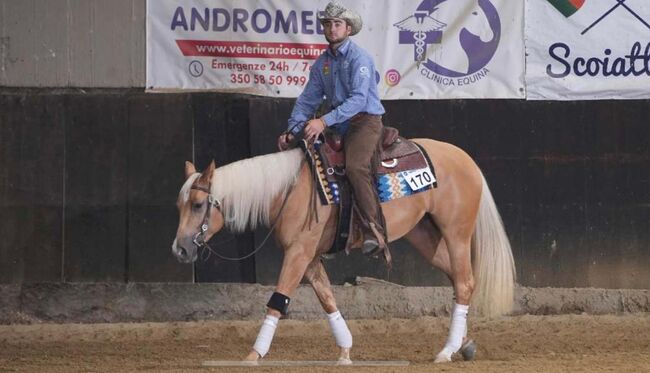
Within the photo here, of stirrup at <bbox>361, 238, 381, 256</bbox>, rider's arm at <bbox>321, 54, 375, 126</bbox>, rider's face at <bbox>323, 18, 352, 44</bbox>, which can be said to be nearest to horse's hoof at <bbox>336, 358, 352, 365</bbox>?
stirrup at <bbox>361, 238, 381, 256</bbox>

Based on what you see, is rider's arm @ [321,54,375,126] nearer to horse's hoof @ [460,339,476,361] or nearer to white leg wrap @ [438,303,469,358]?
white leg wrap @ [438,303,469,358]

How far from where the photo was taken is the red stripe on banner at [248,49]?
11.1 m

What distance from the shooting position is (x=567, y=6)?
11570 mm

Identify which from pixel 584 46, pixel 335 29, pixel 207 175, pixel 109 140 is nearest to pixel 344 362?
pixel 207 175

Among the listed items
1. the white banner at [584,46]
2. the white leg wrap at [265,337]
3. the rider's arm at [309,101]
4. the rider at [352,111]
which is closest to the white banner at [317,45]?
the white banner at [584,46]

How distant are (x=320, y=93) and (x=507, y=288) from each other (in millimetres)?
2054

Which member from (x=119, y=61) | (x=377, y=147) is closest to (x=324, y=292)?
(x=377, y=147)

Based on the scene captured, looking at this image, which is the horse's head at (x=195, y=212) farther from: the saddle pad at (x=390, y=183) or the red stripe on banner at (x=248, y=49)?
the red stripe on banner at (x=248, y=49)

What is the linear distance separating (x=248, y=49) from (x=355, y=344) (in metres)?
2.79

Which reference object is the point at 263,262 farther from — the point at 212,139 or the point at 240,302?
the point at 212,139

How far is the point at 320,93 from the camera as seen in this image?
31.0ft

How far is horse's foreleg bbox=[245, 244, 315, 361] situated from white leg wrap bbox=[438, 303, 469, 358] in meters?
1.19

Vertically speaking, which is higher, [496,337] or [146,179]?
[146,179]

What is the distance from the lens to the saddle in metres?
8.99
